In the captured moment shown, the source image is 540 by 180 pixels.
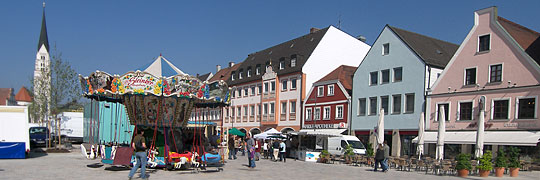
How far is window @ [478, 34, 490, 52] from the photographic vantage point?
30188 millimetres

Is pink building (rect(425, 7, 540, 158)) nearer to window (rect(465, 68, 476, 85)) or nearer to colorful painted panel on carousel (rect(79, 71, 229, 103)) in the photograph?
window (rect(465, 68, 476, 85))

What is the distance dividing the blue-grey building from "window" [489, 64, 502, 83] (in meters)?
4.88

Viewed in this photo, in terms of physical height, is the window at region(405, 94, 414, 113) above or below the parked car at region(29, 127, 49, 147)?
above

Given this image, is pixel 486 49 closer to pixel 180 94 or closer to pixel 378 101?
pixel 378 101

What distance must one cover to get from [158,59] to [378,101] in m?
21.0

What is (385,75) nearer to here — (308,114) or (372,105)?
(372,105)

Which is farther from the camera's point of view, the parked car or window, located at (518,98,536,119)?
the parked car

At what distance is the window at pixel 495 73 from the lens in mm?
29266

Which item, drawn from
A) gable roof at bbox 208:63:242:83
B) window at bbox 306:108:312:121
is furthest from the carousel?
gable roof at bbox 208:63:242:83

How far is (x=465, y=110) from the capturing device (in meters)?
31.0

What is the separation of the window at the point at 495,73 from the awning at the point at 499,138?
3.21 meters

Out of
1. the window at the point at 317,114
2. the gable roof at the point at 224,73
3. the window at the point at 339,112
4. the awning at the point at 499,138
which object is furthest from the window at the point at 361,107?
the gable roof at the point at 224,73

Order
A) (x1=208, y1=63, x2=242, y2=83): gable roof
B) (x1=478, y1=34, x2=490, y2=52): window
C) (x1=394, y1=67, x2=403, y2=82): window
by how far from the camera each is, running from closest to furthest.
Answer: (x1=478, y1=34, x2=490, y2=52): window → (x1=394, y1=67, x2=403, y2=82): window → (x1=208, y1=63, x2=242, y2=83): gable roof

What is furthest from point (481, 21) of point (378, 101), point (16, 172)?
point (16, 172)
